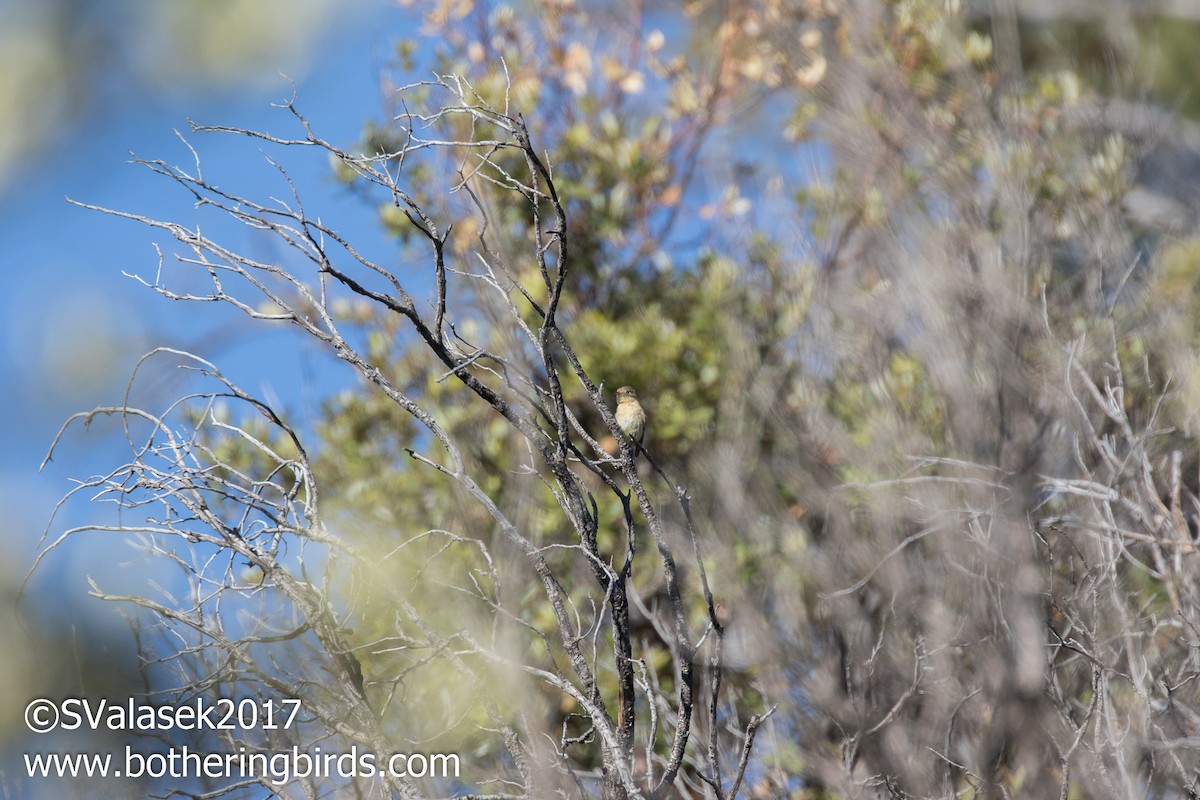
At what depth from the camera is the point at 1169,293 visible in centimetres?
379

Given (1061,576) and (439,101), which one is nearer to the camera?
(1061,576)

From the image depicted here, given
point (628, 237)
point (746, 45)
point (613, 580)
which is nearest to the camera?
point (613, 580)

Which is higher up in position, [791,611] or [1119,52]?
[1119,52]

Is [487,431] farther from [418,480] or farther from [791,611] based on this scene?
[791,611]

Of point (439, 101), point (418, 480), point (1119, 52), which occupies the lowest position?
point (418, 480)

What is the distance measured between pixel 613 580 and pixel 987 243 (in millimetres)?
2478

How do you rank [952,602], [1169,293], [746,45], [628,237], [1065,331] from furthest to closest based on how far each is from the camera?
[746,45] → [628,237] → [1065,331] → [1169,293] → [952,602]

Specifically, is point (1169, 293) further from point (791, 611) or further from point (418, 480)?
point (418, 480)

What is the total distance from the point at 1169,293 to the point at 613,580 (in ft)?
9.03

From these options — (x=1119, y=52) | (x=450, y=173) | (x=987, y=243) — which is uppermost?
(x=1119, y=52)

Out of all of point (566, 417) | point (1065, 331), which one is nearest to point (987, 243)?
point (1065, 331)

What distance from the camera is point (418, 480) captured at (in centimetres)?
427

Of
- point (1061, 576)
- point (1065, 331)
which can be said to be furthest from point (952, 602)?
point (1065, 331)

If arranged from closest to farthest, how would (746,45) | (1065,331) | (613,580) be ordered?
1. (613,580)
2. (1065,331)
3. (746,45)
